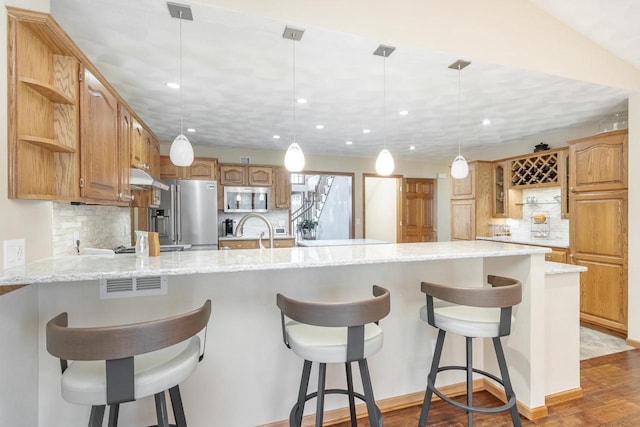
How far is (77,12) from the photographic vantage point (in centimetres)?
191

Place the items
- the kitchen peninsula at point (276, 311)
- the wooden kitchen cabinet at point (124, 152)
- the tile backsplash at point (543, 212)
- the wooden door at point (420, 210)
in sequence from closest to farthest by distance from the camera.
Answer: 1. the kitchen peninsula at point (276, 311)
2. the wooden kitchen cabinet at point (124, 152)
3. the tile backsplash at point (543, 212)
4. the wooden door at point (420, 210)

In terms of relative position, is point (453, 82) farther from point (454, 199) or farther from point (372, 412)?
point (454, 199)

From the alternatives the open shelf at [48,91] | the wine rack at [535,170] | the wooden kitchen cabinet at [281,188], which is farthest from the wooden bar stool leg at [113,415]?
the wine rack at [535,170]

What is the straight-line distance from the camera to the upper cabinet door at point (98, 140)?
6.03 feet

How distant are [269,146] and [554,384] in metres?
4.90

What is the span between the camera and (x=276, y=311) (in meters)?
1.89

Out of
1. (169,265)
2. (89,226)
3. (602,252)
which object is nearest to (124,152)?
(89,226)

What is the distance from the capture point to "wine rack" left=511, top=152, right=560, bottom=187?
175 inches

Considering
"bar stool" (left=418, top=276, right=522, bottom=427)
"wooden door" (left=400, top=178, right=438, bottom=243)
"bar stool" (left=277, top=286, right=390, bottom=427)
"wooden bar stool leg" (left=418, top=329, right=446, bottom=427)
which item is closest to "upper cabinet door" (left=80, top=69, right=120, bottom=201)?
"bar stool" (left=277, top=286, right=390, bottom=427)

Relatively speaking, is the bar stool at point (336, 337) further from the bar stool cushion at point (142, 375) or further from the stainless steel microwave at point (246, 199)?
the stainless steel microwave at point (246, 199)

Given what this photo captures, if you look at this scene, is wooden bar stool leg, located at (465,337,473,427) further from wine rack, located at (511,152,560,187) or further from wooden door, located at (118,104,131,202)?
wine rack, located at (511,152,560,187)

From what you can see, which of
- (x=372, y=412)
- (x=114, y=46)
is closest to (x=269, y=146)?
(x=114, y=46)

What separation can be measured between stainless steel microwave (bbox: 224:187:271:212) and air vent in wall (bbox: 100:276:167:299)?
4.00 meters

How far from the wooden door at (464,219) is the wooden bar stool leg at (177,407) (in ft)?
17.2
